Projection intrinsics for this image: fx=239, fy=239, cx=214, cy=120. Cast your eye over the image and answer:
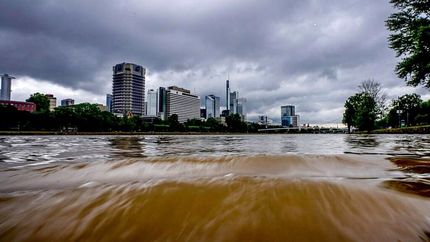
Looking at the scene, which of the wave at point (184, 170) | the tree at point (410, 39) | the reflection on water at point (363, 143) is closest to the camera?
the wave at point (184, 170)

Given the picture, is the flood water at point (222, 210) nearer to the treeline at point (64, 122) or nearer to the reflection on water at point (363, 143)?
the reflection on water at point (363, 143)

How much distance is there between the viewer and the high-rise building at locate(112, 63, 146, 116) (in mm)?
186125

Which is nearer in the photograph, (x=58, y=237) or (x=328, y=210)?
(x=58, y=237)

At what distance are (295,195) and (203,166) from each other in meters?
2.24

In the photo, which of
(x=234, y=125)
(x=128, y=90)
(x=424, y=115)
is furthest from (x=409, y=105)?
(x=128, y=90)

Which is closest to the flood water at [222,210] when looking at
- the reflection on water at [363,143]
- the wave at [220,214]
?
the wave at [220,214]

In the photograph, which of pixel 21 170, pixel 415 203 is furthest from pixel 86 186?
pixel 415 203

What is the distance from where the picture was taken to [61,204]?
228cm

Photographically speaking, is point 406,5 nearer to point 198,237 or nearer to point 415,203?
point 415,203

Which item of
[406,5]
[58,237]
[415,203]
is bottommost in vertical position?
[58,237]

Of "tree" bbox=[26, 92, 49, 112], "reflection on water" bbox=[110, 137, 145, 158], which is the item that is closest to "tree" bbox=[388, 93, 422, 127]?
"reflection on water" bbox=[110, 137, 145, 158]

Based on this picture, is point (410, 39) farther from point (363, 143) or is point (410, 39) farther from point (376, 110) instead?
point (376, 110)

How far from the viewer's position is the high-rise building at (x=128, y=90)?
186 meters

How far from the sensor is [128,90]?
186875mm
